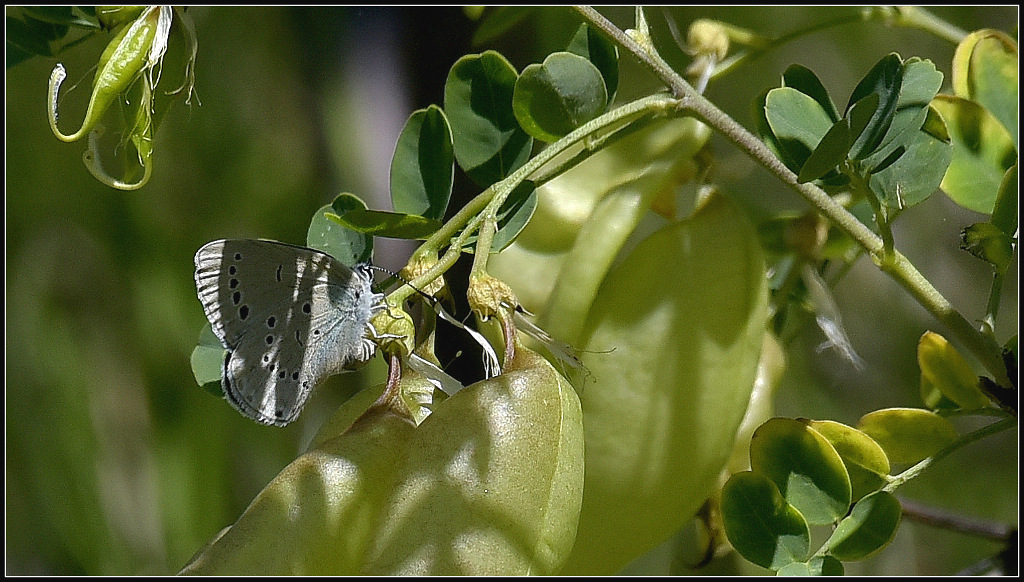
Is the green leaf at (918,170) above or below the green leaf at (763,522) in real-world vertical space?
above

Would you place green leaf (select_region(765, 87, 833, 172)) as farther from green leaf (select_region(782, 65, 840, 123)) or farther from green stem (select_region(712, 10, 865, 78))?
green stem (select_region(712, 10, 865, 78))

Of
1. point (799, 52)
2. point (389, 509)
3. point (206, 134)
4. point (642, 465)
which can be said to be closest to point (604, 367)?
point (642, 465)

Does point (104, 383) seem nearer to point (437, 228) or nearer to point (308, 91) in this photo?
point (308, 91)

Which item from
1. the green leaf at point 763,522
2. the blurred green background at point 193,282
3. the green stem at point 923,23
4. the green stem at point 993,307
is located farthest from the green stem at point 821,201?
the blurred green background at point 193,282

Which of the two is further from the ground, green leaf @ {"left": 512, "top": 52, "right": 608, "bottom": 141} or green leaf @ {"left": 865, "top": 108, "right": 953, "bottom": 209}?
green leaf @ {"left": 512, "top": 52, "right": 608, "bottom": 141}

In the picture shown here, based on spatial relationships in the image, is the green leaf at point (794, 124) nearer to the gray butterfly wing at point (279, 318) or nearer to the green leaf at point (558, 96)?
the green leaf at point (558, 96)

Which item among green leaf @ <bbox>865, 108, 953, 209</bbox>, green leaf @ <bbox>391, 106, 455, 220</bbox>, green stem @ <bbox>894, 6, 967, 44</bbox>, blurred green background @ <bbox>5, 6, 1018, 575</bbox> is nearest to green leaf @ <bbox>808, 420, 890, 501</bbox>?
green leaf @ <bbox>865, 108, 953, 209</bbox>
